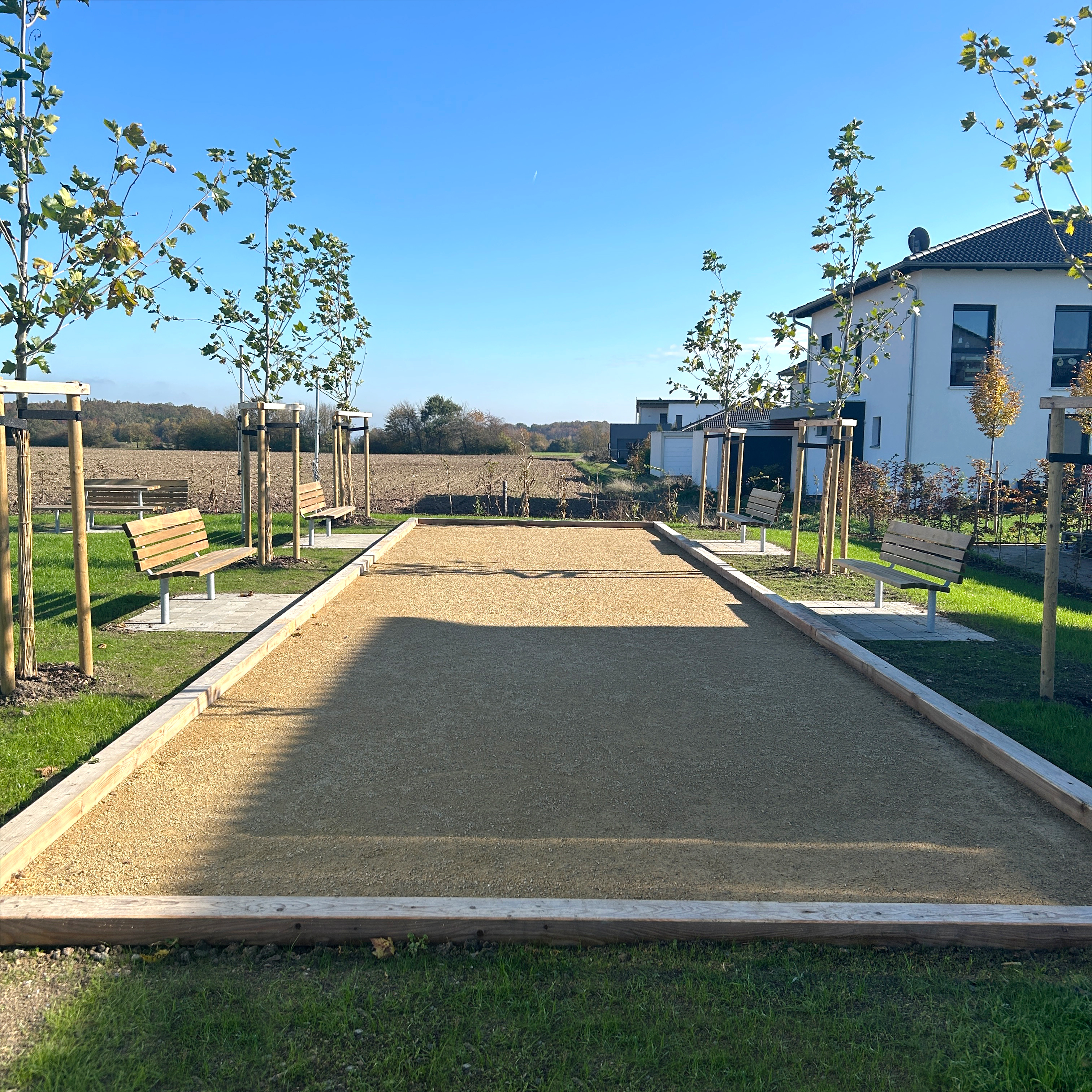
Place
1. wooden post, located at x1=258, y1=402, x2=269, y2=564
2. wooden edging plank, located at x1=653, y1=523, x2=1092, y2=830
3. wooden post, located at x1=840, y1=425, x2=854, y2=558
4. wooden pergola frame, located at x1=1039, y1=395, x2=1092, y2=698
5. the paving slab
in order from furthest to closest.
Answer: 1. the paving slab
2. wooden post, located at x1=840, y1=425, x2=854, y2=558
3. wooden post, located at x1=258, y1=402, x2=269, y2=564
4. wooden pergola frame, located at x1=1039, y1=395, x2=1092, y2=698
5. wooden edging plank, located at x1=653, y1=523, x2=1092, y2=830

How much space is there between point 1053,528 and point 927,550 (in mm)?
2989

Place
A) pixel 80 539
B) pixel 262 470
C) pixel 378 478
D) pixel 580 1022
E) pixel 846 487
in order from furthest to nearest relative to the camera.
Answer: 1. pixel 378 478
2. pixel 846 487
3. pixel 262 470
4. pixel 80 539
5. pixel 580 1022

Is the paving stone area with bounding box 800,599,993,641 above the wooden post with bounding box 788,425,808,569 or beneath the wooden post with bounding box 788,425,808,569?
beneath

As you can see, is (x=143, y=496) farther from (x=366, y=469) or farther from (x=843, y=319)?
(x=843, y=319)

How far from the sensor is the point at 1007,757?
4988 mm

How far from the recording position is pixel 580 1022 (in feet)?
9.18

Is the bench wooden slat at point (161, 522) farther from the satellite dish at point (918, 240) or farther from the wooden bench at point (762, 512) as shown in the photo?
the satellite dish at point (918, 240)

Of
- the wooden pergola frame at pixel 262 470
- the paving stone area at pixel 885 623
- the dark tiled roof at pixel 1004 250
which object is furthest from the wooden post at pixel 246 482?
the dark tiled roof at pixel 1004 250

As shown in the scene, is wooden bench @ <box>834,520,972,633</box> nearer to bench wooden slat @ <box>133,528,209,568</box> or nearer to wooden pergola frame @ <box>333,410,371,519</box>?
bench wooden slat @ <box>133,528,209,568</box>

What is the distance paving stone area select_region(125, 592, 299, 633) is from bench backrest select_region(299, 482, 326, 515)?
3.63m

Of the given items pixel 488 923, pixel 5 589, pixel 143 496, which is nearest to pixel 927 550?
pixel 488 923

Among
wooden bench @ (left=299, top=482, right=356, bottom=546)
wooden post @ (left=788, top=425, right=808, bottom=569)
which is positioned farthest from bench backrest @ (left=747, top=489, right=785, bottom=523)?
wooden bench @ (left=299, top=482, right=356, bottom=546)

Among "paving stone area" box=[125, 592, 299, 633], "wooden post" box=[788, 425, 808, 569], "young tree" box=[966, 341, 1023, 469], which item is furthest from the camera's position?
"young tree" box=[966, 341, 1023, 469]

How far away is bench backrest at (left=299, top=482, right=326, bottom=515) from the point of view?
13531 millimetres
